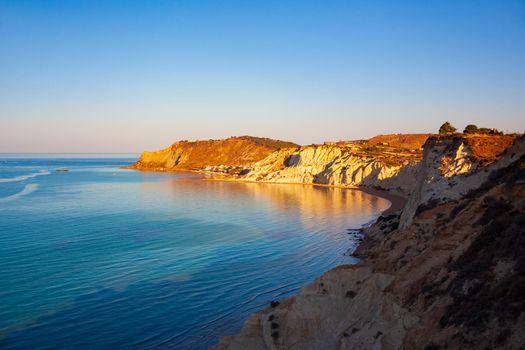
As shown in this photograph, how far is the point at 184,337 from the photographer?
65.9 ft

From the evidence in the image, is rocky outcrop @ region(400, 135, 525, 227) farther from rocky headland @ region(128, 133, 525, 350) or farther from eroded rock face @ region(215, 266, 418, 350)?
eroded rock face @ region(215, 266, 418, 350)

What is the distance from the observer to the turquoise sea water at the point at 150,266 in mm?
20828

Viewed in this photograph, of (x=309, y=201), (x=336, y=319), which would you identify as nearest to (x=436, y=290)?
(x=336, y=319)

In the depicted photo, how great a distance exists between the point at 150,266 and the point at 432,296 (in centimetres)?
2289

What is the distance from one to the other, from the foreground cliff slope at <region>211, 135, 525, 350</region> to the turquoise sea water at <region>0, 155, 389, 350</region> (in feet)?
15.0

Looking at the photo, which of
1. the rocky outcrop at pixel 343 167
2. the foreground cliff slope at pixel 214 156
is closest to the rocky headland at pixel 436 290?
→ the rocky outcrop at pixel 343 167

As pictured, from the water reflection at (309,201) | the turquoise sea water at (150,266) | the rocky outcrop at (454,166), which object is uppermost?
the rocky outcrop at (454,166)

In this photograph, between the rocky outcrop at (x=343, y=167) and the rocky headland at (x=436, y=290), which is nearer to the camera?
the rocky headland at (x=436, y=290)

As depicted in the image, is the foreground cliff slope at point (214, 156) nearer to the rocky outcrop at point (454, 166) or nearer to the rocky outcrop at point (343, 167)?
the rocky outcrop at point (343, 167)

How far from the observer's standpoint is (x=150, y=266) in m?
31.6

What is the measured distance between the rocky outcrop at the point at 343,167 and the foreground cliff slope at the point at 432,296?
64267 mm

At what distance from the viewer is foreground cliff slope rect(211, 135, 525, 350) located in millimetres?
11258

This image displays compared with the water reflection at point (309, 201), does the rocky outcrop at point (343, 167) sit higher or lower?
higher

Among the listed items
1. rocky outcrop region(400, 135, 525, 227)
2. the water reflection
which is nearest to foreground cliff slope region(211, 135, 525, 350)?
rocky outcrop region(400, 135, 525, 227)
